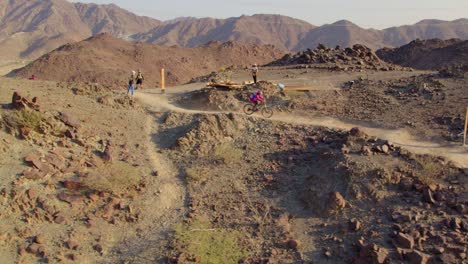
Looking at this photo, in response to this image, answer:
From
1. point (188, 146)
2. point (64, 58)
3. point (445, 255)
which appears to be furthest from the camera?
point (64, 58)

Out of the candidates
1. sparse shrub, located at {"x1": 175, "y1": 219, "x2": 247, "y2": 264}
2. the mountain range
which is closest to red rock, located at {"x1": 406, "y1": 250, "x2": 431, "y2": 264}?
sparse shrub, located at {"x1": 175, "y1": 219, "x2": 247, "y2": 264}

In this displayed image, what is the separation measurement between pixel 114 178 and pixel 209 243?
10.9 ft

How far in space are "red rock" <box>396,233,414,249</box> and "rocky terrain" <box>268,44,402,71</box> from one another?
16896mm

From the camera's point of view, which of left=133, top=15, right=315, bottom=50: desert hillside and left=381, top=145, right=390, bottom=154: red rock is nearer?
left=381, top=145, right=390, bottom=154: red rock

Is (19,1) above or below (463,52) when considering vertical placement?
above

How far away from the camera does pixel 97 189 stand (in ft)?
36.9

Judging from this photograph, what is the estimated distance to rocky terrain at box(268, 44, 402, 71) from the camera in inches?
1026

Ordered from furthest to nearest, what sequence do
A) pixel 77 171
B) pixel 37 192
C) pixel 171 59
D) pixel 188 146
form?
pixel 171 59 < pixel 188 146 < pixel 77 171 < pixel 37 192

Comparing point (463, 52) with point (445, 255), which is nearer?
point (445, 255)

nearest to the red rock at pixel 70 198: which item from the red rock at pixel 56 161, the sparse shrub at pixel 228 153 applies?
the red rock at pixel 56 161

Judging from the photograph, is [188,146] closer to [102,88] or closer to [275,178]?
[275,178]

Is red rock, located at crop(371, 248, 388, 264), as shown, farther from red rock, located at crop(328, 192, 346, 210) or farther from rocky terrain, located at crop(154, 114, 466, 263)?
red rock, located at crop(328, 192, 346, 210)

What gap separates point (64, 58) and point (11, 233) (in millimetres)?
38733

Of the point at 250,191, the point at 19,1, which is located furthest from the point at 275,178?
the point at 19,1
